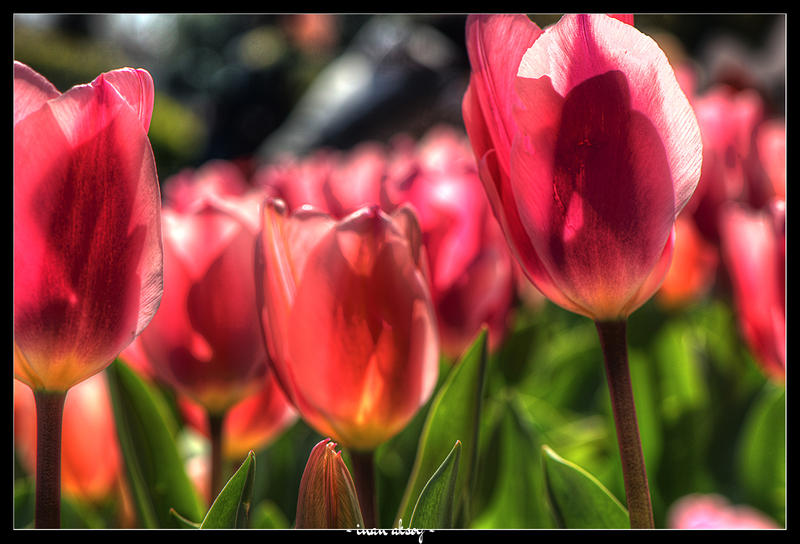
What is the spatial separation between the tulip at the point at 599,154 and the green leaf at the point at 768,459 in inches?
13.0

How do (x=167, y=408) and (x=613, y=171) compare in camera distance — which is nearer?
(x=613, y=171)

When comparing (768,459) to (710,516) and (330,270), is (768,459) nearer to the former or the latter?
(710,516)

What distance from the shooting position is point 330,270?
36 cm

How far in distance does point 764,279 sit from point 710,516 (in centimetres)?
17

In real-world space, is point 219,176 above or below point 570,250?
below

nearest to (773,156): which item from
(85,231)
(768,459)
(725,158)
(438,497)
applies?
(725,158)

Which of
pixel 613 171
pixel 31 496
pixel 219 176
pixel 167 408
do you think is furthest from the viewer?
pixel 219 176

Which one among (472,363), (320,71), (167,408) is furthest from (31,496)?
(320,71)

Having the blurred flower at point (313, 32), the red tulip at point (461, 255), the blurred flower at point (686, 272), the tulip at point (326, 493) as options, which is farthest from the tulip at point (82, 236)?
the blurred flower at point (686, 272)

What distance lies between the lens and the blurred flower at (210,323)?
429 mm

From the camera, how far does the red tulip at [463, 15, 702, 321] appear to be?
318mm
